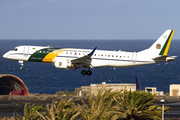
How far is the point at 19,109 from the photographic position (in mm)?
70750

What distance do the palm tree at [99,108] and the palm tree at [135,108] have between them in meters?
0.76

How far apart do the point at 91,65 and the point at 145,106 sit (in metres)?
28.9

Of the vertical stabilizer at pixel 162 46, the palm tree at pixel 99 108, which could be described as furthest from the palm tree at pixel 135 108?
the vertical stabilizer at pixel 162 46

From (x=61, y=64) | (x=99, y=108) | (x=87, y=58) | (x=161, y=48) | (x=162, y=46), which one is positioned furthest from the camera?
(x=162, y=46)

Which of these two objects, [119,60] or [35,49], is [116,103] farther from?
[35,49]

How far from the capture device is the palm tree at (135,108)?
124 ft

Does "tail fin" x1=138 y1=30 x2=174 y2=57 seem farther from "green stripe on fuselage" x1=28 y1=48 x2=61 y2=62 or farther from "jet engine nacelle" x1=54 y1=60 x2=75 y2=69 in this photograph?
"green stripe on fuselage" x1=28 y1=48 x2=61 y2=62

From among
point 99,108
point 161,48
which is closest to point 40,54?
point 161,48

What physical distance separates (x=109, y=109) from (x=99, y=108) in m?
2.96

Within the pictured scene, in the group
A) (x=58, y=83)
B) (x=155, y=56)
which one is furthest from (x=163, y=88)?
(x=155, y=56)

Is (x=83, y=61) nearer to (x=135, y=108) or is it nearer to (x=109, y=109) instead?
(x=109, y=109)

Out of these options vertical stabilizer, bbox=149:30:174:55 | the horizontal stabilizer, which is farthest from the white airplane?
vertical stabilizer, bbox=149:30:174:55

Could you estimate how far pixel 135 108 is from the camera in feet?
123

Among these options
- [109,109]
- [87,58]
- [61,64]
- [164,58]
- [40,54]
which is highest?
[40,54]
